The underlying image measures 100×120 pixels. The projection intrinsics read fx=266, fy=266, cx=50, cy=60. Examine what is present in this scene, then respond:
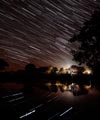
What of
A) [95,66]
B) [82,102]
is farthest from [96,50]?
[82,102]

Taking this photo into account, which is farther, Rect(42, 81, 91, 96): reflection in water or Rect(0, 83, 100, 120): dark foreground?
Rect(42, 81, 91, 96): reflection in water

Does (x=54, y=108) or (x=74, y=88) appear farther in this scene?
(x=74, y=88)

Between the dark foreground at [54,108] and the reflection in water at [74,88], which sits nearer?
the dark foreground at [54,108]

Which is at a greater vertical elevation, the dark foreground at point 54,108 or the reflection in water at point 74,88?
the reflection in water at point 74,88

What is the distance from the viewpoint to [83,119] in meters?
13.3

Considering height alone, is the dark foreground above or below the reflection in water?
below

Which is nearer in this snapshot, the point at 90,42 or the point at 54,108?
the point at 54,108

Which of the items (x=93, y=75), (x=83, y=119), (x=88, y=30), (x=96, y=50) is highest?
Result: (x=88, y=30)

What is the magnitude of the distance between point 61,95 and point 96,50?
11.5m

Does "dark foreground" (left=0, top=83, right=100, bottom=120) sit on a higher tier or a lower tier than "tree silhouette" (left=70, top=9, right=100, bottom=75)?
lower

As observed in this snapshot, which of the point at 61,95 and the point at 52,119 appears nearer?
the point at 52,119

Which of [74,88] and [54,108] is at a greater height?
[74,88]

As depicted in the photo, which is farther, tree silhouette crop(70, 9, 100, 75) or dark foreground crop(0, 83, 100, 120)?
tree silhouette crop(70, 9, 100, 75)

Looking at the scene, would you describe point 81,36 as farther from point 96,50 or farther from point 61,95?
point 61,95
